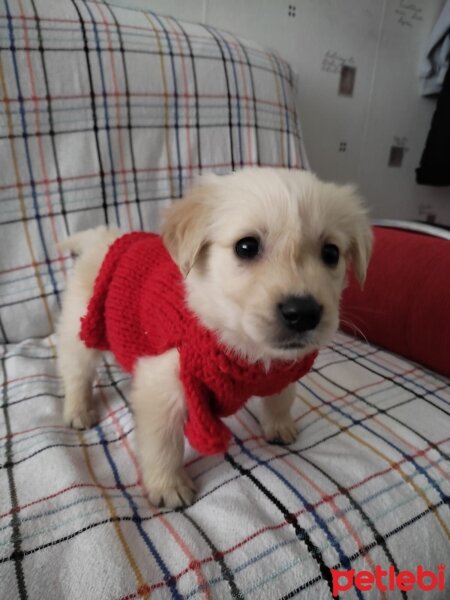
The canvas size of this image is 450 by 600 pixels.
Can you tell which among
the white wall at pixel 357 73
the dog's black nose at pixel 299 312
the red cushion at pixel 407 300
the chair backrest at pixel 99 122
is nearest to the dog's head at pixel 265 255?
the dog's black nose at pixel 299 312

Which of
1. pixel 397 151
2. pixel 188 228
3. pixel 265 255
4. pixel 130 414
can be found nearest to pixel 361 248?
pixel 265 255

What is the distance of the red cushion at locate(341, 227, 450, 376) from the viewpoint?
55.9 inches

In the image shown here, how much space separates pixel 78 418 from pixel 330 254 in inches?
31.8

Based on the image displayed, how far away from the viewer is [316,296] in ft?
2.66

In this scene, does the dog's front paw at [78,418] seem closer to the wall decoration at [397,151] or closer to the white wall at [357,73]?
the white wall at [357,73]

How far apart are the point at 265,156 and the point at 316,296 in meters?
1.19

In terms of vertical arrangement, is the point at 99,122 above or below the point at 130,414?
above

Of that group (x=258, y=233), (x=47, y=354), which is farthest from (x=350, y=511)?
(x=47, y=354)

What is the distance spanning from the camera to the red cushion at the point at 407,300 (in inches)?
55.9

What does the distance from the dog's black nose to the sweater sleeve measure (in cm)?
28

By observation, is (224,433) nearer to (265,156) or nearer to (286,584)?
(286,584)

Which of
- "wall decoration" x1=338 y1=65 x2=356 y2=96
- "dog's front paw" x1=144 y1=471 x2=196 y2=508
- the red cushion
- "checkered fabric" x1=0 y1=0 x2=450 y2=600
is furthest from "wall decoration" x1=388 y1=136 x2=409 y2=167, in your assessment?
"dog's front paw" x1=144 y1=471 x2=196 y2=508

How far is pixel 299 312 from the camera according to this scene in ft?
2.57

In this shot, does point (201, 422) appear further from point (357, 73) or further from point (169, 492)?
point (357, 73)
